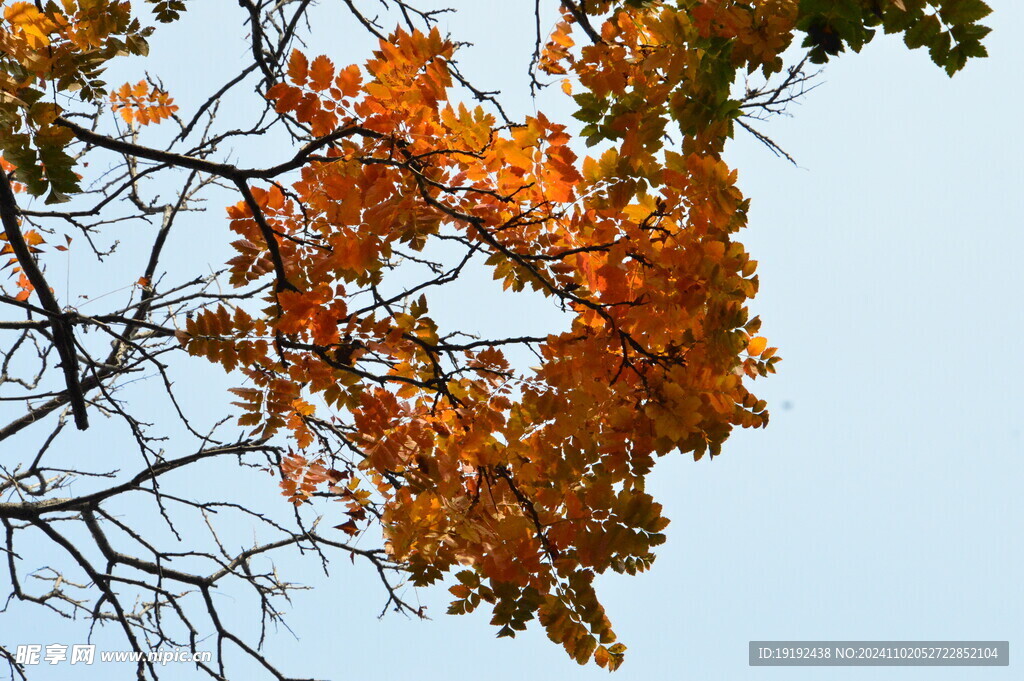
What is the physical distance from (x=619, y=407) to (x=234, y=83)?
3392 mm

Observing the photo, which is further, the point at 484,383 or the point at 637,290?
the point at 484,383

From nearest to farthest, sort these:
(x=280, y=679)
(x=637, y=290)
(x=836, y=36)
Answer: (x=836, y=36)
(x=637, y=290)
(x=280, y=679)

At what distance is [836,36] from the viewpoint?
216cm

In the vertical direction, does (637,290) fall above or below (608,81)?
below

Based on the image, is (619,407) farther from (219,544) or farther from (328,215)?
(219,544)

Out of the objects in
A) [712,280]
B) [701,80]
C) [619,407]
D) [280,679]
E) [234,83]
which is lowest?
[280,679]

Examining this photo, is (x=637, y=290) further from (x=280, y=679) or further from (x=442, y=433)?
(x=280, y=679)

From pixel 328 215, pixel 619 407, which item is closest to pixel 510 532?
pixel 619 407

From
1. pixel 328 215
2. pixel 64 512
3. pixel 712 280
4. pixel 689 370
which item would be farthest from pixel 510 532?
pixel 64 512

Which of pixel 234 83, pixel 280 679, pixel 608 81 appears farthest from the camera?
pixel 280 679

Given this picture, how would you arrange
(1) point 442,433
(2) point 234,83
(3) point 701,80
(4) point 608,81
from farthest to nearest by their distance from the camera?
(2) point 234,83 → (1) point 442,433 → (4) point 608,81 → (3) point 701,80

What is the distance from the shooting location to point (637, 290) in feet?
9.98

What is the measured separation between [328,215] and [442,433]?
1.11 m

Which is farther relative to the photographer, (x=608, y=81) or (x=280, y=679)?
(x=280, y=679)
